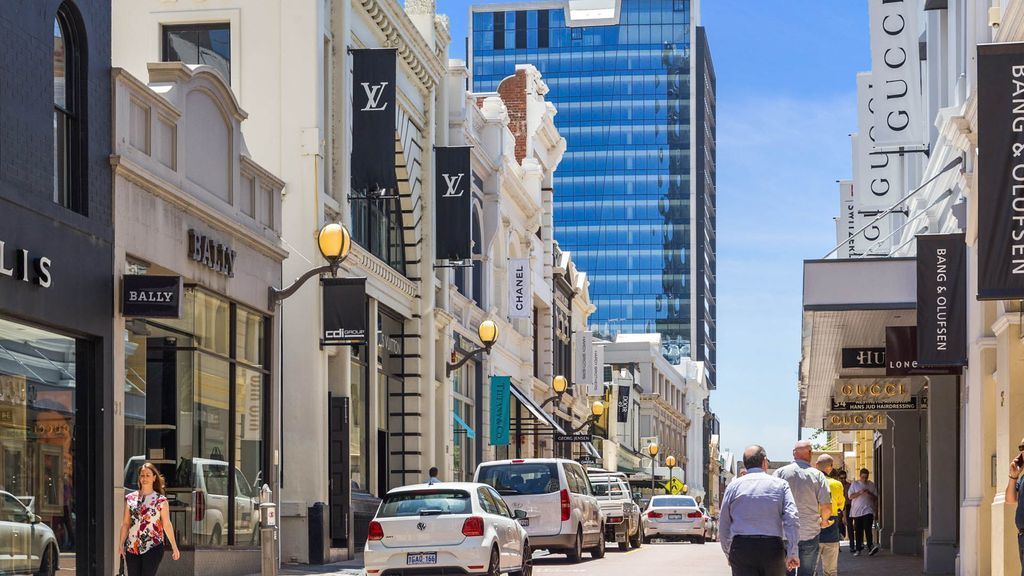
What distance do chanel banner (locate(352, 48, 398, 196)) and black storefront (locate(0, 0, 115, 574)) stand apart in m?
12.2

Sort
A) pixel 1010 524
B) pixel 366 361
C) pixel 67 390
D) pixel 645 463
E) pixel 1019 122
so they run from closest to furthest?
pixel 1019 122, pixel 67 390, pixel 1010 524, pixel 366 361, pixel 645 463

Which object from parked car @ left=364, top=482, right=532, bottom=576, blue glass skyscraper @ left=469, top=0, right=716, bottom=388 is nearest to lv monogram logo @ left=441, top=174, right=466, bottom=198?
parked car @ left=364, top=482, right=532, bottom=576

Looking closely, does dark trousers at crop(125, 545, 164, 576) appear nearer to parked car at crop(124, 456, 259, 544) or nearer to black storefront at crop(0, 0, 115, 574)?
black storefront at crop(0, 0, 115, 574)

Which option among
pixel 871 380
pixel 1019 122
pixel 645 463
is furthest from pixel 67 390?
pixel 645 463

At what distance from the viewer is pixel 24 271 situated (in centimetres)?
1588

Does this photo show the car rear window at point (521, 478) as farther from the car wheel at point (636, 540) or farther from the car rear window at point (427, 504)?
the car wheel at point (636, 540)

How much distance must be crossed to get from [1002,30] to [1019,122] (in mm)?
3297

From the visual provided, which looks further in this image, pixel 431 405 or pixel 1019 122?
pixel 431 405

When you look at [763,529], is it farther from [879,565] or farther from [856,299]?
[879,565]

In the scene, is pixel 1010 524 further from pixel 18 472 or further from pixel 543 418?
pixel 543 418

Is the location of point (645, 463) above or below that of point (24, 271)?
below

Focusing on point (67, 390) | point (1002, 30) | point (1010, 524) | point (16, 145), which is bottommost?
point (1010, 524)

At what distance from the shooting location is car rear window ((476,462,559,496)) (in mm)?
28062

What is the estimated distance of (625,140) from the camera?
6811 inches
